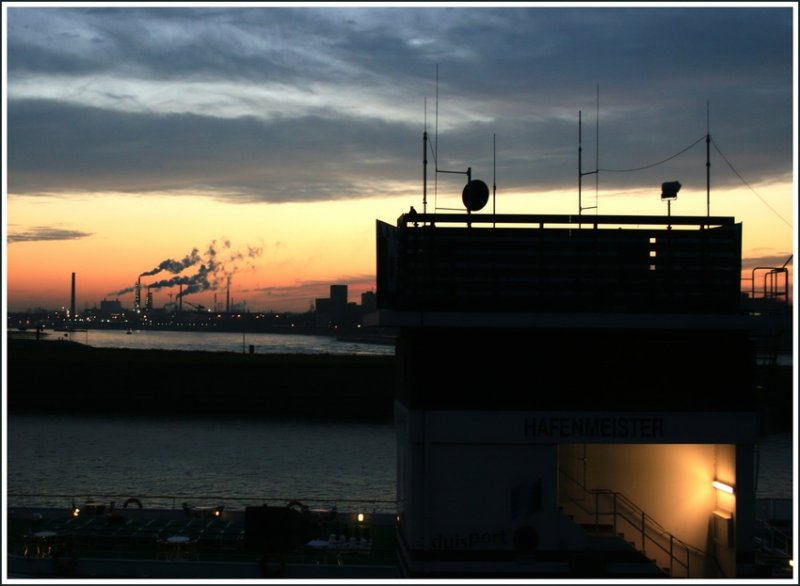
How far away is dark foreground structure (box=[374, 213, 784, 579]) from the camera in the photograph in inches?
746

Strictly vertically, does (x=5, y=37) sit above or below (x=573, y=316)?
above

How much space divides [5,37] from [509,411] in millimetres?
12444

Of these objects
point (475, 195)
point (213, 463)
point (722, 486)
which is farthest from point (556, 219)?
point (213, 463)

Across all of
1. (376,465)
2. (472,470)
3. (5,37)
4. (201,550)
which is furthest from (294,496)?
(5,37)

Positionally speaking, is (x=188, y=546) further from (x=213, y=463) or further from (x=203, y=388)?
(x=203, y=388)

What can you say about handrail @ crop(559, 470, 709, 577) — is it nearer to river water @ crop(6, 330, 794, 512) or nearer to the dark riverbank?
river water @ crop(6, 330, 794, 512)

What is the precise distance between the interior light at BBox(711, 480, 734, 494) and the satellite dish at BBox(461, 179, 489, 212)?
831cm

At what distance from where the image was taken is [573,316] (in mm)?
19016

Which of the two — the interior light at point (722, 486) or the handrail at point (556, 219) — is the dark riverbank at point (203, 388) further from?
the handrail at point (556, 219)

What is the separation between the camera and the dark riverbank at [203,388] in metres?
116

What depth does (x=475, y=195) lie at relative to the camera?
20.7 meters

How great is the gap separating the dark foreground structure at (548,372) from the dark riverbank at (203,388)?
86981 mm

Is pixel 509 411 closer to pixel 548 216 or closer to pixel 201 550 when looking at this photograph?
pixel 548 216

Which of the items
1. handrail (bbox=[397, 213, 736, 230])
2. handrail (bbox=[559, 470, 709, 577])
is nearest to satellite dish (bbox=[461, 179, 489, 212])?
handrail (bbox=[397, 213, 736, 230])
